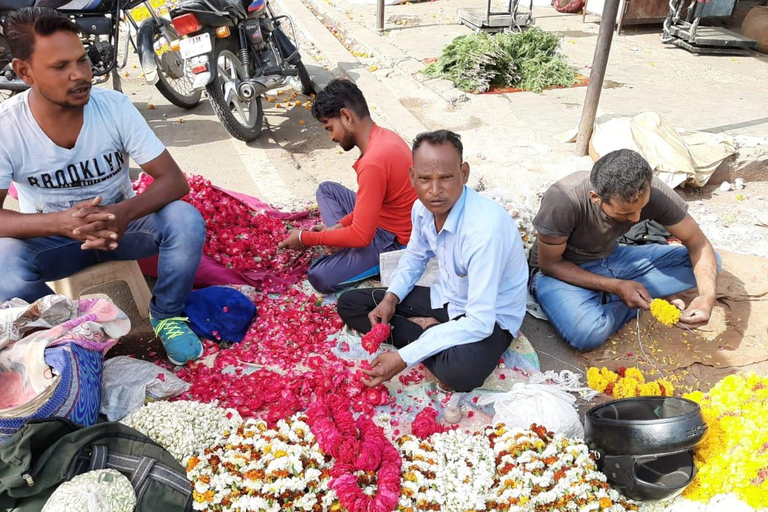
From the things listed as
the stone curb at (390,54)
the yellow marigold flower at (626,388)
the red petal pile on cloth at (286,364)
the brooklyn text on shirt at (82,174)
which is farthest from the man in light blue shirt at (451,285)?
the stone curb at (390,54)

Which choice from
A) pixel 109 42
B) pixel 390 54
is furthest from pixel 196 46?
pixel 390 54

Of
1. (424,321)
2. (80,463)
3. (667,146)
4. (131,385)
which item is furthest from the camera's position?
(667,146)

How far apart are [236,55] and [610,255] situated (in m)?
4.11

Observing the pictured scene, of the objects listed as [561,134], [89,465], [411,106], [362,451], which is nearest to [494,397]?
[362,451]

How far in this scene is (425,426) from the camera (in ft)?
7.68

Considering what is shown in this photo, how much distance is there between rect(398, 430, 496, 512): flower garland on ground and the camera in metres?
1.96

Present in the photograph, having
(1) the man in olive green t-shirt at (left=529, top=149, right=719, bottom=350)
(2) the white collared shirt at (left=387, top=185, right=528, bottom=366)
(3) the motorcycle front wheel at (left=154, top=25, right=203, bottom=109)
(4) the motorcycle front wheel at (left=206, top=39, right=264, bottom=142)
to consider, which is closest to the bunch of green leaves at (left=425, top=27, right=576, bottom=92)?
(4) the motorcycle front wheel at (left=206, top=39, right=264, bottom=142)

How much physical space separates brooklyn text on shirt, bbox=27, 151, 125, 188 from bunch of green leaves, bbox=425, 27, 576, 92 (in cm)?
411

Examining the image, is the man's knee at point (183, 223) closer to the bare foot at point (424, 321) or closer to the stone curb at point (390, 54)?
the bare foot at point (424, 321)

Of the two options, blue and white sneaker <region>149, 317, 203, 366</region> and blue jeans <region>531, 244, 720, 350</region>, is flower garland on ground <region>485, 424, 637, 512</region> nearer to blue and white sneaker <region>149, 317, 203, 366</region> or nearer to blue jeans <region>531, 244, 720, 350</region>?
blue jeans <region>531, 244, 720, 350</region>

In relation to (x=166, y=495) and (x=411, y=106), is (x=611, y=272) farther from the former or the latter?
(x=411, y=106)

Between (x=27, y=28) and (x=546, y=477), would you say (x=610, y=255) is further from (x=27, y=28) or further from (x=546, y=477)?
(x=27, y=28)

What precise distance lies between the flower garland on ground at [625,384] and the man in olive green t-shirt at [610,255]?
0.26 meters

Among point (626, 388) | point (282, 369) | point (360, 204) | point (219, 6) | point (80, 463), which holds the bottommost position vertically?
point (282, 369)
